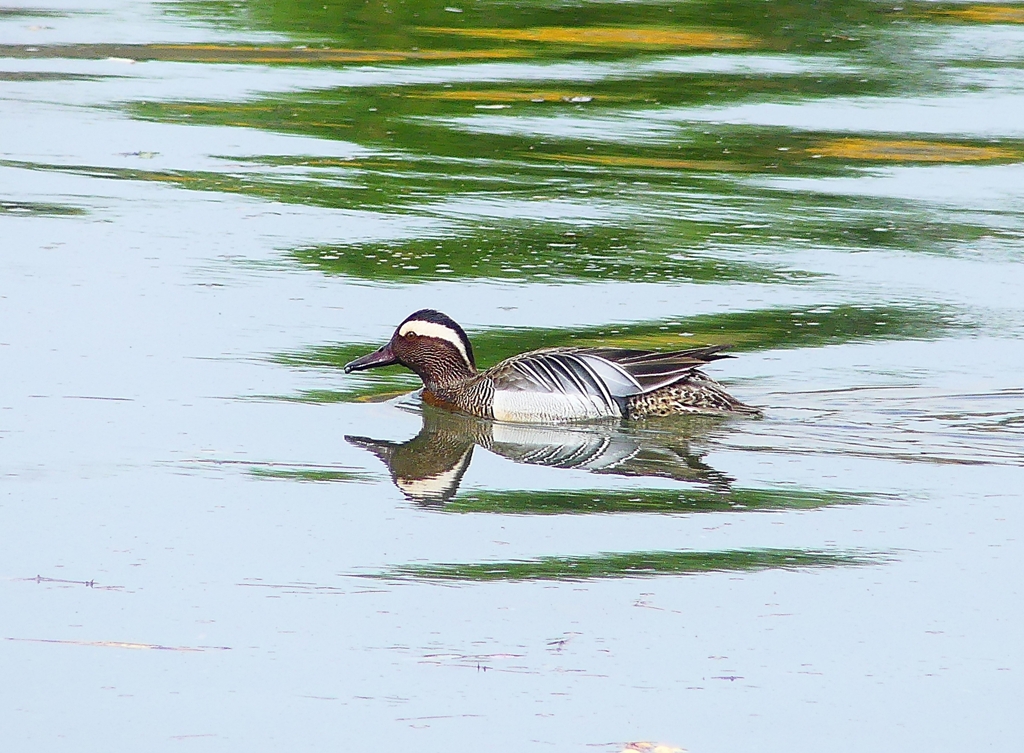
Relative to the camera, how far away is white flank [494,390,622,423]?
28.9 ft

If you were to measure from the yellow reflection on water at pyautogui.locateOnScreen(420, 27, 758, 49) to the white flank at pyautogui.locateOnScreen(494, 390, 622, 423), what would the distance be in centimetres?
969

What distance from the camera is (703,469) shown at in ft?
26.2

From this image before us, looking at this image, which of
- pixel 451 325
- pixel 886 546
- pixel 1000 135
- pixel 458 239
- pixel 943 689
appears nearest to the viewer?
pixel 943 689

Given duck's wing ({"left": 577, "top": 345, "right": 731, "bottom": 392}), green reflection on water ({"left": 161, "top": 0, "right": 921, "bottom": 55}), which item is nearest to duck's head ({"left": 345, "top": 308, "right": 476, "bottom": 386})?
duck's wing ({"left": 577, "top": 345, "right": 731, "bottom": 392})

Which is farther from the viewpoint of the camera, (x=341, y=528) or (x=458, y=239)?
(x=458, y=239)

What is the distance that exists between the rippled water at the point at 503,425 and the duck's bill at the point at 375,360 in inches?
4.2

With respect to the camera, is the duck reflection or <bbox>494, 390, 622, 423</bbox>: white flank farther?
<bbox>494, 390, 622, 423</bbox>: white flank

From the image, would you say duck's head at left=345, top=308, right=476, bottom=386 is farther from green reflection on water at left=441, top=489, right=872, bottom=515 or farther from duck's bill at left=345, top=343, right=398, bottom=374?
green reflection on water at left=441, top=489, right=872, bottom=515

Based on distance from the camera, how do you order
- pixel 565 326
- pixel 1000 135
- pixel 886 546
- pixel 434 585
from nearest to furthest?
pixel 434 585
pixel 886 546
pixel 565 326
pixel 1000 135

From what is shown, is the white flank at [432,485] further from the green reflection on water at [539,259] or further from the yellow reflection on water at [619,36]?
the yellow reflection on water at [619,36]

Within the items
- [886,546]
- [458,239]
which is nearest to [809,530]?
[886,546]

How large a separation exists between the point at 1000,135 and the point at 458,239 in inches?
193

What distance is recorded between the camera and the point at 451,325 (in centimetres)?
913

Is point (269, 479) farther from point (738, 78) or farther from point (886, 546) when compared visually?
point (738, 78)
